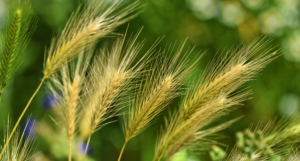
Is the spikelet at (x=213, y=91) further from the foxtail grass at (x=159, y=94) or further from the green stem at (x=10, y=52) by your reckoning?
the green stem at (x=10, y=52)

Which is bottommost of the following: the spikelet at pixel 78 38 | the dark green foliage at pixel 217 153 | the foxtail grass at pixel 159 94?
the dark green foliage at pixel 217 153

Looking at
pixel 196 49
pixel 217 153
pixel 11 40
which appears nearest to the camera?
pixel 217 153

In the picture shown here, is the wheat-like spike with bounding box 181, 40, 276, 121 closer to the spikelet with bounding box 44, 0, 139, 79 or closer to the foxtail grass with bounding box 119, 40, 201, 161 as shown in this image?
the foxtail grass with bounding box 119, 40, 201, 161

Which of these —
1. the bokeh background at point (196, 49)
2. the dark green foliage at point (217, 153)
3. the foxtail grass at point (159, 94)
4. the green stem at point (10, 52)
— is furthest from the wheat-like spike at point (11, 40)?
the bokeh background at point (196, 49)

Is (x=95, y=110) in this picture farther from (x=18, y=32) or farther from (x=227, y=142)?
(x=227, y=142)

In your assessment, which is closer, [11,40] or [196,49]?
[11,40]

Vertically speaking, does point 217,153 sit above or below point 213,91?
below

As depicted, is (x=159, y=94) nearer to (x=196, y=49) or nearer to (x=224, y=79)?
(x=224, y=79)

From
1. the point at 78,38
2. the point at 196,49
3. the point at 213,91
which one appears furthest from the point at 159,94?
the point at 196,49
